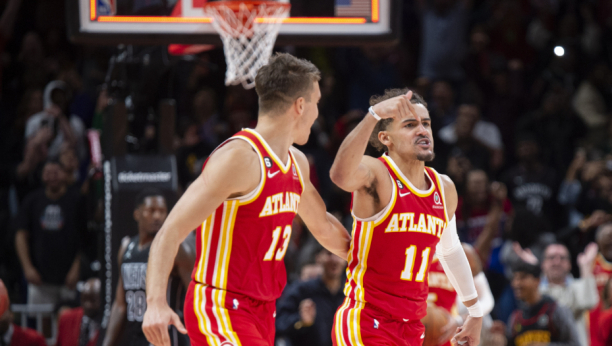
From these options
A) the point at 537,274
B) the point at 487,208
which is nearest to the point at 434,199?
the point at 537,274

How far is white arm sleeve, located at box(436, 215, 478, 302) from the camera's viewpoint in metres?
4.95

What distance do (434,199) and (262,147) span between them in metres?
1.28

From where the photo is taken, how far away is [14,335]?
761 cm

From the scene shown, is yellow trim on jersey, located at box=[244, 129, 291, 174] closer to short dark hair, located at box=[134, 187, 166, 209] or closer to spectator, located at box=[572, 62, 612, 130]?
short dark hair, located at box=[134, 187, 166, 209]

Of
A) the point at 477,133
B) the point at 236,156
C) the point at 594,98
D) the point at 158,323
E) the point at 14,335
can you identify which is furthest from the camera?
the point at 594,98

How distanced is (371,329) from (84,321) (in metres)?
4.43

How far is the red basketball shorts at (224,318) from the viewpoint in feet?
12.7

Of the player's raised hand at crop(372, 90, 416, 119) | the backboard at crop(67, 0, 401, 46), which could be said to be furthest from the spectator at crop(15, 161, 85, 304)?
the player's raised hand at crop(372, 90, 416, 119)

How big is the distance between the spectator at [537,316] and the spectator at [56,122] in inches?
229

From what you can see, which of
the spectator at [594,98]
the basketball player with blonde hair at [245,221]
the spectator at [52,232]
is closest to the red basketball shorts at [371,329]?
the basketball player with blonde hair at [245,221]

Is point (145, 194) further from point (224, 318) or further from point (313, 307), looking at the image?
point (224, 318)

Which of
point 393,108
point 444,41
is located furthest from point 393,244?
point 444,41

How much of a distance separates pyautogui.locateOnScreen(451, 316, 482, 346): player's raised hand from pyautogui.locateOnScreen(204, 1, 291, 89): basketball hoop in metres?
2.86

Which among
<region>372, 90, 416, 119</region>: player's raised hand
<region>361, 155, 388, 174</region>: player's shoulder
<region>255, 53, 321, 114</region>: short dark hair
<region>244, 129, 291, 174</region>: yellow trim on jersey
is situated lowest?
<region>361, 155, 388, 174</region>: player's shoulder
